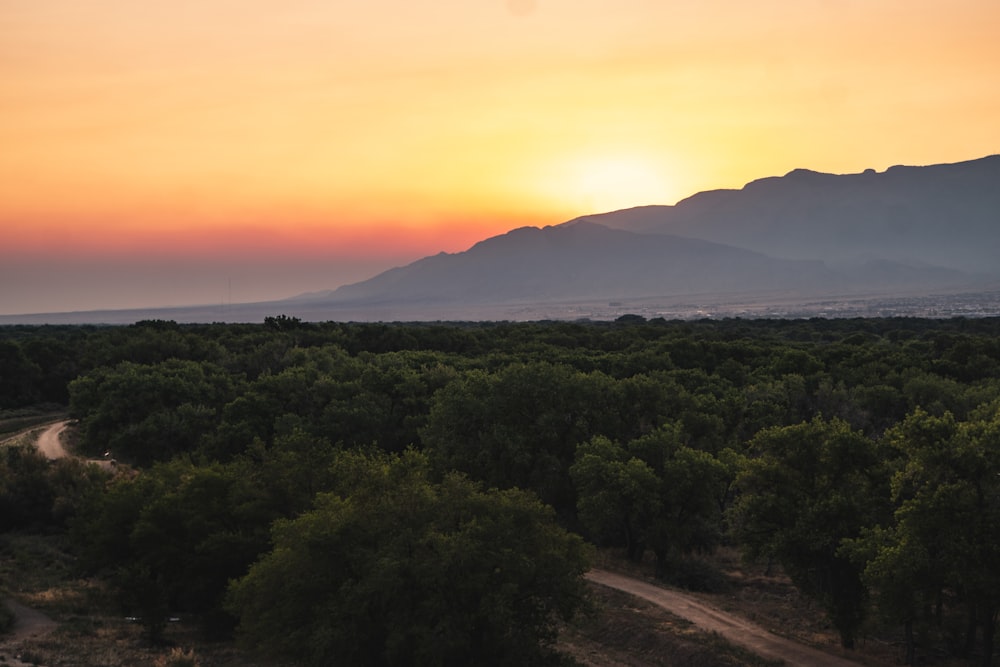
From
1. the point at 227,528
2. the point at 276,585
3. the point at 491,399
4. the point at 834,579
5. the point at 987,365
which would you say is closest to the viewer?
the point at 276,585

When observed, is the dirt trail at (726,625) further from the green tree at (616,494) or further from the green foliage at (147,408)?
the green foliage at (147,408)

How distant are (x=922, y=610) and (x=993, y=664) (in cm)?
357

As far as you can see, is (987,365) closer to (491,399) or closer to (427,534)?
(491,399)

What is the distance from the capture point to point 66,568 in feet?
143

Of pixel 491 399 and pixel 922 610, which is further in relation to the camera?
pixel 491 399

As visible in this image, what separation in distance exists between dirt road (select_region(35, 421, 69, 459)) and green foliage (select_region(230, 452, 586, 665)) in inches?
1617

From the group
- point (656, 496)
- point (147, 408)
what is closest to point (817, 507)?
point (656, 496)

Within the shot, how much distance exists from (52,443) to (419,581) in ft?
179

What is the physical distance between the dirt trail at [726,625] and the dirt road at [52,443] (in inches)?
1687

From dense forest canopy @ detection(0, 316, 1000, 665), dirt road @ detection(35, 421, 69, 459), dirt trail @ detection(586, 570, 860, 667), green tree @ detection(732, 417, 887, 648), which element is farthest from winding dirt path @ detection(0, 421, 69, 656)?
green tree @ detection(732, 417, 887, 648)

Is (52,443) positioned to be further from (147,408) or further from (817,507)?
(817,507)

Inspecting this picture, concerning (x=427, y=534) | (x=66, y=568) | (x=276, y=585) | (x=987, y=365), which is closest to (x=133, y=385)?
(x=66, y=568)

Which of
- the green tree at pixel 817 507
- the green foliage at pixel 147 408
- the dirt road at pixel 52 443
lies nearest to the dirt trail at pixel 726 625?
the green tree at pixel 817 507

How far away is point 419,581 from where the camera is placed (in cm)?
2558
